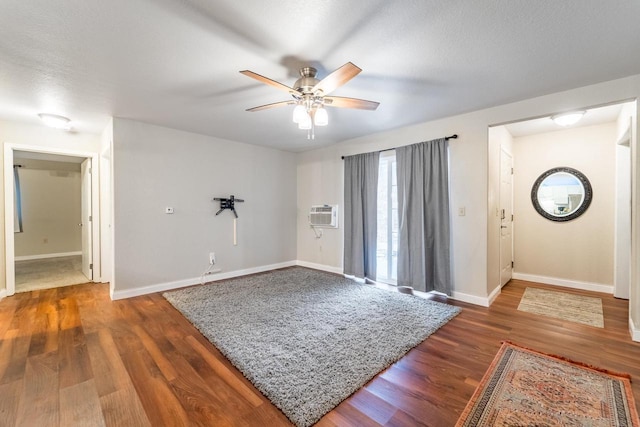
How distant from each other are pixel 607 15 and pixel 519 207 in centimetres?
354

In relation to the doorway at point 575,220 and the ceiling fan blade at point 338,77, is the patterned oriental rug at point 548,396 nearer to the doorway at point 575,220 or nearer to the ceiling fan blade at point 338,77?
the doorway at point 575,220

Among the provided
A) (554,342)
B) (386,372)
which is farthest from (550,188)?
(386,372)

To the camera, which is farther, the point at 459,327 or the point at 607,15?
the point at 459,327

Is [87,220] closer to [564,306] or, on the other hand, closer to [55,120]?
[55,120]

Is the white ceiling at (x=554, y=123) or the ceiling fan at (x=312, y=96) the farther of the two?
the white ceiling at (x=554, y=123)

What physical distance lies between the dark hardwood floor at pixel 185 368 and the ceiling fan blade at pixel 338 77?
215 centimetres

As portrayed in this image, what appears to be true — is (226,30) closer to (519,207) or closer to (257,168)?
(257,168)

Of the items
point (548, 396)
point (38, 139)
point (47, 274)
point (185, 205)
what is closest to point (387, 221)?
point (548, 396)

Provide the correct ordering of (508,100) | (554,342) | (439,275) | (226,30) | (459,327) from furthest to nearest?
(439,275) → (508,100) → (459,327) → (554,342) → (226,30)

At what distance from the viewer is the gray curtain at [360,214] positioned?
14.2ft

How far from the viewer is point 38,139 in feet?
12.4

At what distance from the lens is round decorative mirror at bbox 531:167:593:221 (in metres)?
4.02

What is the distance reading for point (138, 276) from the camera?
12.1 feet

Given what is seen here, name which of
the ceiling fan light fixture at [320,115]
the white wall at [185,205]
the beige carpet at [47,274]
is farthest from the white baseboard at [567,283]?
the beige carpet at [47,274]
